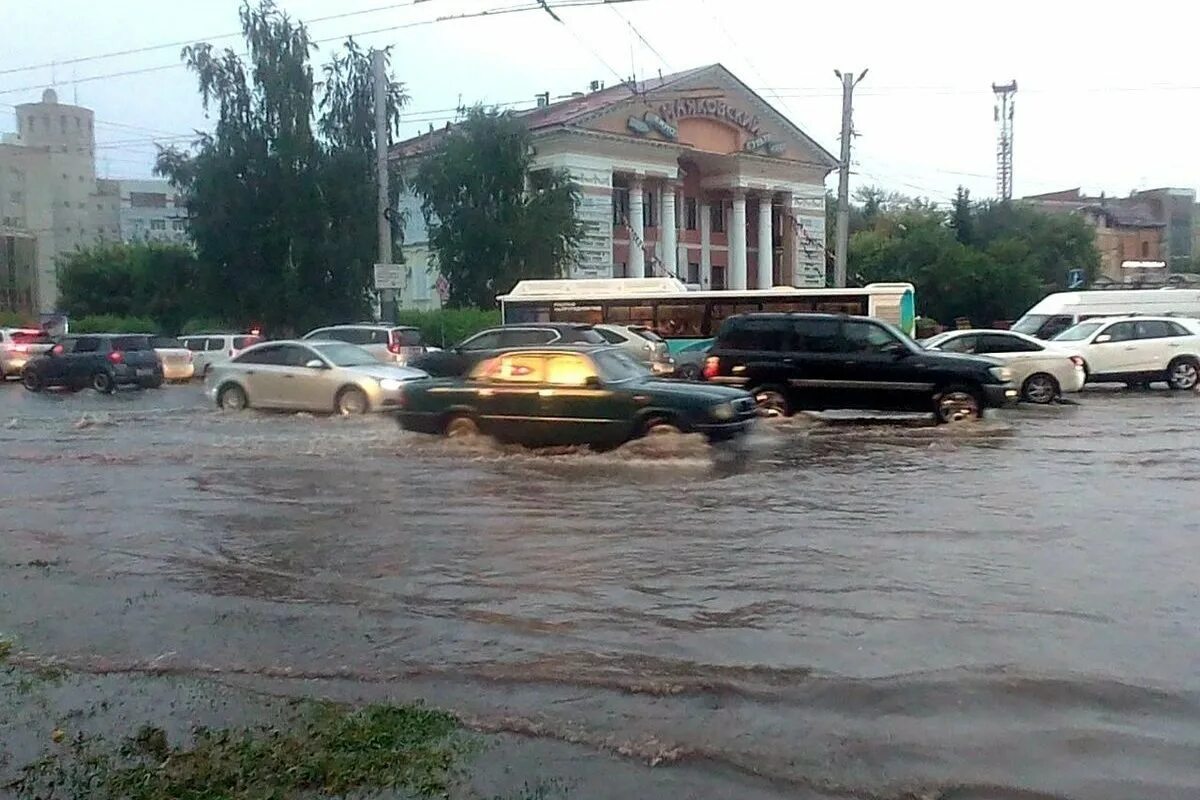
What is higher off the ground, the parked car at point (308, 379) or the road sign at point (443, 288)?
the road sign at point (443, 288)

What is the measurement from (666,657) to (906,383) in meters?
12.1

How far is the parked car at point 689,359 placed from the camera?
26.7 meters

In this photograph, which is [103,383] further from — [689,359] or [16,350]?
[689,359]

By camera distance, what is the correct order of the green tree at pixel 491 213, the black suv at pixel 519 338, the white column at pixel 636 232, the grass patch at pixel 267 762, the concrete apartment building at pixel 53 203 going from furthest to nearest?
the concrete apartment building at pixel 53 203 → the white column at pixel 636 232 → the green tree at pixel 491 213 → the black suv at pixel 519 338 → the grass patch at pixel 267 762

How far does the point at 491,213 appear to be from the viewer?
42594mm

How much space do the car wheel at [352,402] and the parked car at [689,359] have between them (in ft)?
24.4

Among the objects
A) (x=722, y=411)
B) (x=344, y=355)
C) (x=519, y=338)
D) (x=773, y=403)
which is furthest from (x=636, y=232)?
(x=722, y=411)

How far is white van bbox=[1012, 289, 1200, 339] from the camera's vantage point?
99.1 ft

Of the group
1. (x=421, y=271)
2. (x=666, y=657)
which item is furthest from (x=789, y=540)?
(x=421, y=271)

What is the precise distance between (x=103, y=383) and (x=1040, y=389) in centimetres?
2073

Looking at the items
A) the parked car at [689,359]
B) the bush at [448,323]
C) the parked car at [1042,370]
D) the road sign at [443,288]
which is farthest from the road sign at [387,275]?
the parked car at [1042,370]

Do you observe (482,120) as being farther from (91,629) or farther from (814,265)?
(91,629)

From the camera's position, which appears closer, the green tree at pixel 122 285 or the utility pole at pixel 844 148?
the utility pole at pixel 844 148

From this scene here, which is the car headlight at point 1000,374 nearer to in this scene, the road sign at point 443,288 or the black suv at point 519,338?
the black suv at point 519,338
